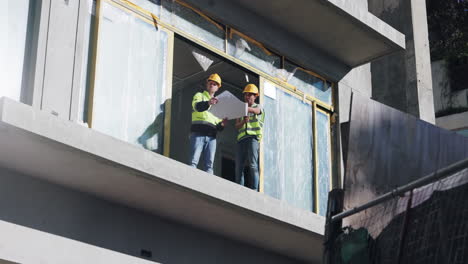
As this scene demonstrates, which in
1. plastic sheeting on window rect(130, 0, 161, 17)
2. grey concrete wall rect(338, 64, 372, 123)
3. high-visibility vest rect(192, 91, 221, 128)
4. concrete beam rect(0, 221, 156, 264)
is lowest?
concrete beam rect(0, 221, 156, 264)

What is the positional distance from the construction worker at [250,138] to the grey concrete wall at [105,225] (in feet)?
3.39

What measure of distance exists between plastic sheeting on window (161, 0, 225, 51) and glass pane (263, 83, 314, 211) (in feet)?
4.49

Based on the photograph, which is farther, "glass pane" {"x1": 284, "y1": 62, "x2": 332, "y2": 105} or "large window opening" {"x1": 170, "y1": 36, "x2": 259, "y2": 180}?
"large window opening" {"x1": 170, "y1": 36, "x2": 259, "y2": 180}

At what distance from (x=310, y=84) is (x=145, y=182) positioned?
17.3ft

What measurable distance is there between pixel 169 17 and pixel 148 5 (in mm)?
447

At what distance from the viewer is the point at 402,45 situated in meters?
15.9

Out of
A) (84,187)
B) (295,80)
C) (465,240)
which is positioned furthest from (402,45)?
(465,240)

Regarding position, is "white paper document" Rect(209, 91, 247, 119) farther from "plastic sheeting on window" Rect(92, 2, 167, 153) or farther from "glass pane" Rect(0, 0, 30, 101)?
"glass pane" Rect(0, 0, 30, 101)

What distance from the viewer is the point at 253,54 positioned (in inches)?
574

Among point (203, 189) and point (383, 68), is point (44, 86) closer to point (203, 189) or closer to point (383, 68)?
point (203, 189)

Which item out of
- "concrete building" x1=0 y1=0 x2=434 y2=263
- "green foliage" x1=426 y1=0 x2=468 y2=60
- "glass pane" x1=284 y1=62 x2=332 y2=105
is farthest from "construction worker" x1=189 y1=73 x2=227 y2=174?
"green foliage" x1=426 y1=0 x2=468 y2=60

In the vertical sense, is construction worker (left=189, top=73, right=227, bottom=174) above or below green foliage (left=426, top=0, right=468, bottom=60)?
below

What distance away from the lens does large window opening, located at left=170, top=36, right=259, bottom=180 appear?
57.7 ft

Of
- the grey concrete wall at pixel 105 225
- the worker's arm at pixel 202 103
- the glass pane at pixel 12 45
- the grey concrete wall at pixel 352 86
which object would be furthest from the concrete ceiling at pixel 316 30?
the grey concrete wall at pixel 105 225
